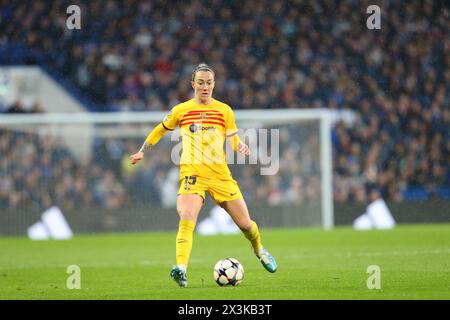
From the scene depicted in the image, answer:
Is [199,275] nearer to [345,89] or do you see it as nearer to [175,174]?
[175,174]

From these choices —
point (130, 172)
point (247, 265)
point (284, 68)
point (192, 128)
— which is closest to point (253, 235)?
point (192, 128)

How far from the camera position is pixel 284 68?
2488cm

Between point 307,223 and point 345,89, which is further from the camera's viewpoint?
point 345,89

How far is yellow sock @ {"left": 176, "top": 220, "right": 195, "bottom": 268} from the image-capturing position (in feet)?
28.8

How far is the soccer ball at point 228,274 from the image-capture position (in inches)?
352

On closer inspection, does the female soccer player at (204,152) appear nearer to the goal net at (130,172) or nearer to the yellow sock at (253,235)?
the yellow sock at (253,235)

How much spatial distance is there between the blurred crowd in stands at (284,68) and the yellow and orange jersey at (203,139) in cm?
1153

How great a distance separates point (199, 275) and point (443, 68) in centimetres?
1543

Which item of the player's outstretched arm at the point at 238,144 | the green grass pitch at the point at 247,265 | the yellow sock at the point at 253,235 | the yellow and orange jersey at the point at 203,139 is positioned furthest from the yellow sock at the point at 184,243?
the player's outstretched arm at the point at 238,144

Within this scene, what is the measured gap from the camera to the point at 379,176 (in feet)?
69.7

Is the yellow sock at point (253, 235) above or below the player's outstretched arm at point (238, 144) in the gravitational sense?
below

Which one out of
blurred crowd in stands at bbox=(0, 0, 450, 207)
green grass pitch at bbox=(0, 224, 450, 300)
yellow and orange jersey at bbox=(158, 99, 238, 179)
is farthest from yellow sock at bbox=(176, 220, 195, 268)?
blurred crowd in stands at bbox=(0, 0, 450, 207)

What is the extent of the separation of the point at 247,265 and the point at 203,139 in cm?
299

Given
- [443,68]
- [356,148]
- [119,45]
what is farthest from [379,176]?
[119,45]
